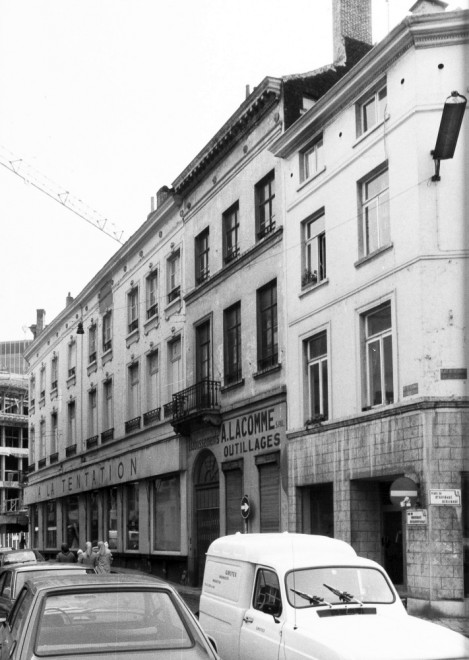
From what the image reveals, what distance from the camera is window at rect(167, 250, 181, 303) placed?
3425 centimetres

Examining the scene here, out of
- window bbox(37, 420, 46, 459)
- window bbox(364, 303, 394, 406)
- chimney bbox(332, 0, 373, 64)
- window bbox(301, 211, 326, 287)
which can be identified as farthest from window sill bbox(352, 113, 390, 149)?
window bbox(37, 420, 46, 459)

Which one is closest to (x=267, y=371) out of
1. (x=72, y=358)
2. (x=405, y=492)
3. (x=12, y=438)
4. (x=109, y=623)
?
(x=405, y=492)

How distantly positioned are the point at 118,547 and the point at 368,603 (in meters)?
29.9

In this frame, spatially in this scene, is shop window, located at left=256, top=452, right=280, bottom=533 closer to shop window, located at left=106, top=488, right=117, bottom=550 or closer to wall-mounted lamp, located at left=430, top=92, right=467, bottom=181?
wall-mounted lamp, located at left=430, top=92, right=467, bottom=181

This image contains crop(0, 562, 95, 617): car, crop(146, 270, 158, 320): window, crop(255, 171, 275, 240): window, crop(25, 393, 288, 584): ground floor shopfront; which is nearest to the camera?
crop(0, 562, 95, 617): car

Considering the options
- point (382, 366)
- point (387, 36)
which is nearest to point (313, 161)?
point (387, 36)

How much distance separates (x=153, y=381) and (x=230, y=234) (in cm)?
868

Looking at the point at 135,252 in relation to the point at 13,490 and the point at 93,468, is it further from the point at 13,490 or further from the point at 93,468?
the point at 13,490

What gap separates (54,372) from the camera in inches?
2110

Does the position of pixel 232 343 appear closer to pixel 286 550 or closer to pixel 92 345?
pixel 92 345

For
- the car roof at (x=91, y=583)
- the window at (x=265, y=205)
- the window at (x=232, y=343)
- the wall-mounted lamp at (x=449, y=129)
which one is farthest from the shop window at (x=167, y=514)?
the car roof at (x=91, y=583)

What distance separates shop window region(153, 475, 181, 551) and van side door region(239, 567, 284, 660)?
70.4 feet

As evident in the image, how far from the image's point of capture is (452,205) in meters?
19.1

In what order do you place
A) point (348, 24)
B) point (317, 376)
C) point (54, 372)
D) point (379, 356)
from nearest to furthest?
1. point (379, 356)
2. point (317, 376)
3. point (348, 24)
4. point (54, 372)
